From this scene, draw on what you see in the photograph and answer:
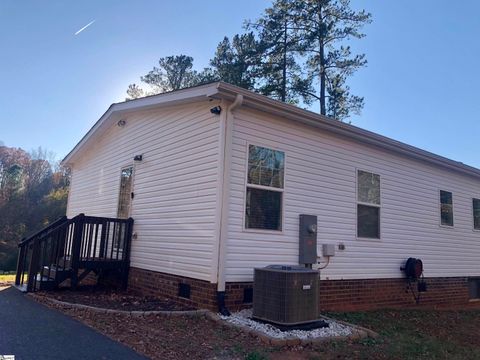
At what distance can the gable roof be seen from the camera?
6.25 metres

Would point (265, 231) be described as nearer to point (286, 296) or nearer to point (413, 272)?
point (286, 296)

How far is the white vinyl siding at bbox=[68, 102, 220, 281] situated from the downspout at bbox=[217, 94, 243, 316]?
4.4 inches

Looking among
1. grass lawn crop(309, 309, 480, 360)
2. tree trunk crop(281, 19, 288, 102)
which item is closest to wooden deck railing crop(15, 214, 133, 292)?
grass lawn crop(309, 309, 480, 360)

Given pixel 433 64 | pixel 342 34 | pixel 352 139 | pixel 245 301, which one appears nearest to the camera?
pixel 245 301

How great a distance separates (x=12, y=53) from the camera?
358 inches

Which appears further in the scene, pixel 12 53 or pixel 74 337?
pixel 12 53

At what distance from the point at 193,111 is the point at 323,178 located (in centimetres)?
270

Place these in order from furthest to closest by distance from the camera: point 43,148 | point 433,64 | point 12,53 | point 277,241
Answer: point 43,148 → point 433,64 → point 12,53 → point 277,241

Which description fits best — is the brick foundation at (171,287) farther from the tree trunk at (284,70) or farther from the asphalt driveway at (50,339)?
the tree trunk at (284,70)

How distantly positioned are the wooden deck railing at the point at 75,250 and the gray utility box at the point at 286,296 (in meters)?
3.62

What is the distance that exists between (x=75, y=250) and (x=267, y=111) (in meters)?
4.32

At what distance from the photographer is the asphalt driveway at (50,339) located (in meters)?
4.04

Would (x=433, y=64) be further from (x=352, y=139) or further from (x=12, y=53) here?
(x=12, y=53)

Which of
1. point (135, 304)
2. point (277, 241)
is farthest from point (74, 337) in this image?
point (277, 241)
